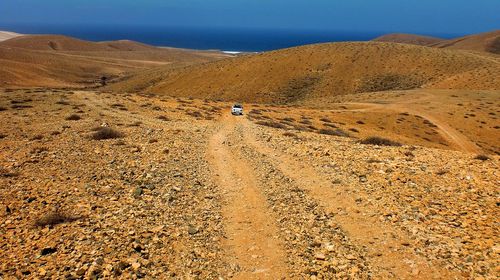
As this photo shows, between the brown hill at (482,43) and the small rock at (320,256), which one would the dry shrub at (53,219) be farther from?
the brown hill at (482,43)

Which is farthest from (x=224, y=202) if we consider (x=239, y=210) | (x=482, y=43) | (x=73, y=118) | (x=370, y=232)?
(x=482, y=43)

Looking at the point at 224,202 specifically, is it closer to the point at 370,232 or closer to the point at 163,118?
the point at 370,232

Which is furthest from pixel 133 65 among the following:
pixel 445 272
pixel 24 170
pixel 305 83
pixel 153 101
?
Result: pixel 445 272

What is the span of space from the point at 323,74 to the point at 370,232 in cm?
7380

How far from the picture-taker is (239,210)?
1248 centimetres

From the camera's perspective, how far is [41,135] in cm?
2019

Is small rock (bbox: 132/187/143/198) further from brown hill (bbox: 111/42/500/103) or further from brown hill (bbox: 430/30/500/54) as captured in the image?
brown hill (bbox: 430/30/500/54)

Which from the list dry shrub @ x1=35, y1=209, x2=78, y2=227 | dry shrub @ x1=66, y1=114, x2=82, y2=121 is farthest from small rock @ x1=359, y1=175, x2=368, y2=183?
dry shrub @ x1=66, y1=114, x2=82, y2=121

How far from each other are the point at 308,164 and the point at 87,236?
967cm

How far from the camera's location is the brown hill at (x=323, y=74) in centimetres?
7525

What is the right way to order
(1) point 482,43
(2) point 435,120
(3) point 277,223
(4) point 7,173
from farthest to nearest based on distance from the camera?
(1) point 482,43 → (2) point 435,120 → (4) point 7,173 → (3) point 277,223

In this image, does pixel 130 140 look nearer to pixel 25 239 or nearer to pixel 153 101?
pixel 25 239

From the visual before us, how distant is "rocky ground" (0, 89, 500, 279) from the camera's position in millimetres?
9250

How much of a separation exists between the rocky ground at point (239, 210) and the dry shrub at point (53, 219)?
0.05 metres
